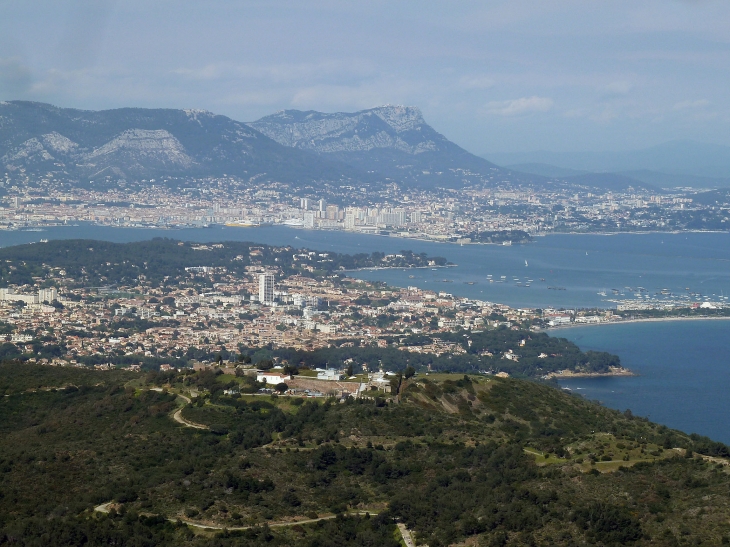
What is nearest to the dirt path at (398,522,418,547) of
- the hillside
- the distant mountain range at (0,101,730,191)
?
the hillside

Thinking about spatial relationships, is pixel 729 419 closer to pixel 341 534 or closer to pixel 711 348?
pixel 711 348

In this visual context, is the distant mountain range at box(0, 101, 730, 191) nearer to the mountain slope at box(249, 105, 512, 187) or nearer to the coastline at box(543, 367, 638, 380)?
the mountain slope at box(249, 105, 512, 187)

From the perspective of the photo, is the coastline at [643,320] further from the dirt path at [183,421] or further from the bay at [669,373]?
the dirt path at [183,421]

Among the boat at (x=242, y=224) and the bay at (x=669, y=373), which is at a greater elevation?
the boat at (x=242, y=224)

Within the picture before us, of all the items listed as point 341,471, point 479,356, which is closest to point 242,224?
point 479,356

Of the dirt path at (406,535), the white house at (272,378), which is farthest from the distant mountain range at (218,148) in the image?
the dirt path at (406,535)
